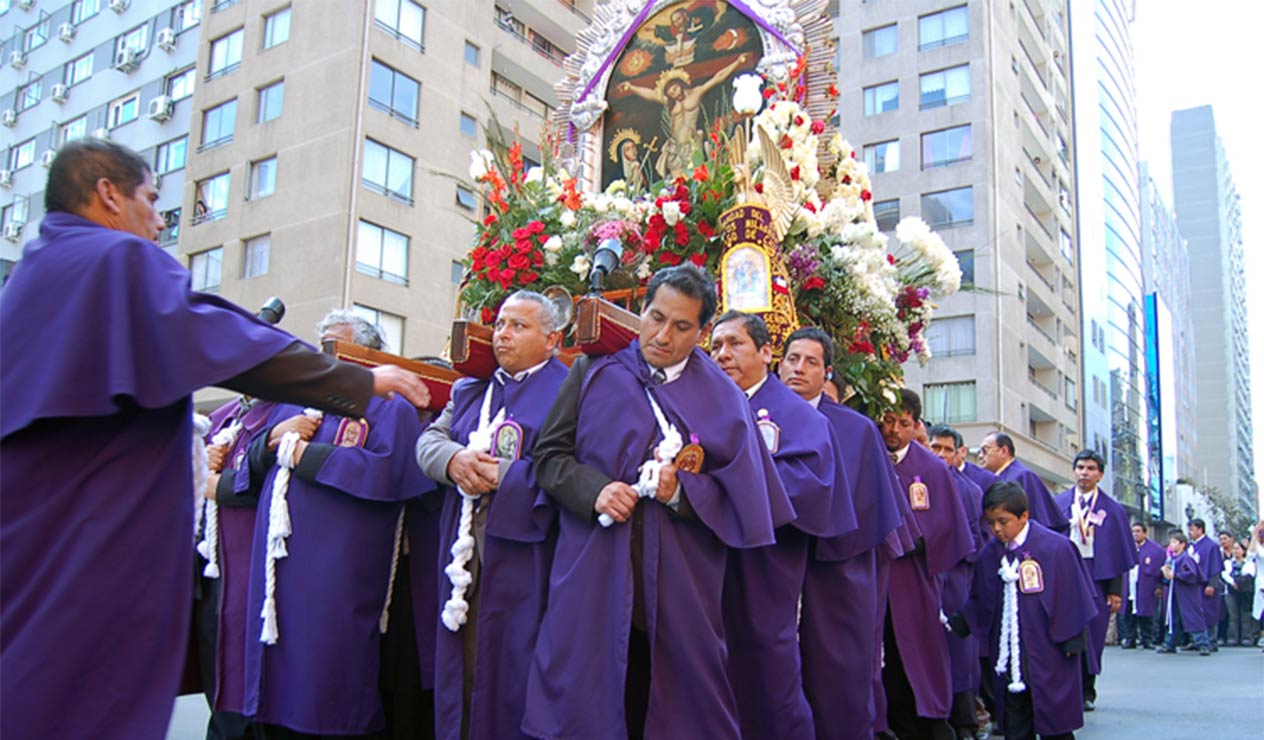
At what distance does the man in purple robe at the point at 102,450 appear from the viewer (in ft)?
9.45

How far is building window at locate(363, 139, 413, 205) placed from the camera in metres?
26.9

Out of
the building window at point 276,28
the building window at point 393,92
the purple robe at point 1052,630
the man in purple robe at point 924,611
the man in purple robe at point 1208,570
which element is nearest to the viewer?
the man in purple robe at point 924,611

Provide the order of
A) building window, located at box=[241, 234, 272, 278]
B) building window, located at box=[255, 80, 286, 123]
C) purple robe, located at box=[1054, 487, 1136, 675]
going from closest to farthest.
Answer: purple robe, located at box=[1054, 487, 1136, 675]
building window, located at box=[241, 234, 272, 278]
building window, located at box=[255, 80, 286, 123]

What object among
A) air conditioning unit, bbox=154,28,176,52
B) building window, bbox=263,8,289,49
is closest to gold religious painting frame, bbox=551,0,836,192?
building window, bbox=263,8,289,49

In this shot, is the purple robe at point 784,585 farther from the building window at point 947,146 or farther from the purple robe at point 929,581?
the building window at point 947,146

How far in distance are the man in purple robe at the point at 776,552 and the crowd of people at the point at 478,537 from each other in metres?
0.01

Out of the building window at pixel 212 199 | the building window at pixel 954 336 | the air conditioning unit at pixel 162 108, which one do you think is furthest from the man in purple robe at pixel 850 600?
the building window at pixel 954 336

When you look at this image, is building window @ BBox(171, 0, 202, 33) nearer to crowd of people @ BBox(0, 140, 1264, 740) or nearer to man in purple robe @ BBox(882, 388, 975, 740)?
crowd of people @ BBox(0, 140, 1264, 740)

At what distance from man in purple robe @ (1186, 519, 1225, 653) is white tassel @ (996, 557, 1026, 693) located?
13.2m

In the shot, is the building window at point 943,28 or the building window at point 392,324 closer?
the building window at point 392,324

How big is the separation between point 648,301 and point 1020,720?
4.04 metres

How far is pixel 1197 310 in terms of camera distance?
12688cm

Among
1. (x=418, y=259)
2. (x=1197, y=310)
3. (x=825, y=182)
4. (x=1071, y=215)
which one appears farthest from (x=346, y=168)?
(x=1197, y=310)

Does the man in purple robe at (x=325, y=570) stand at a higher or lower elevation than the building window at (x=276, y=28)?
lower
